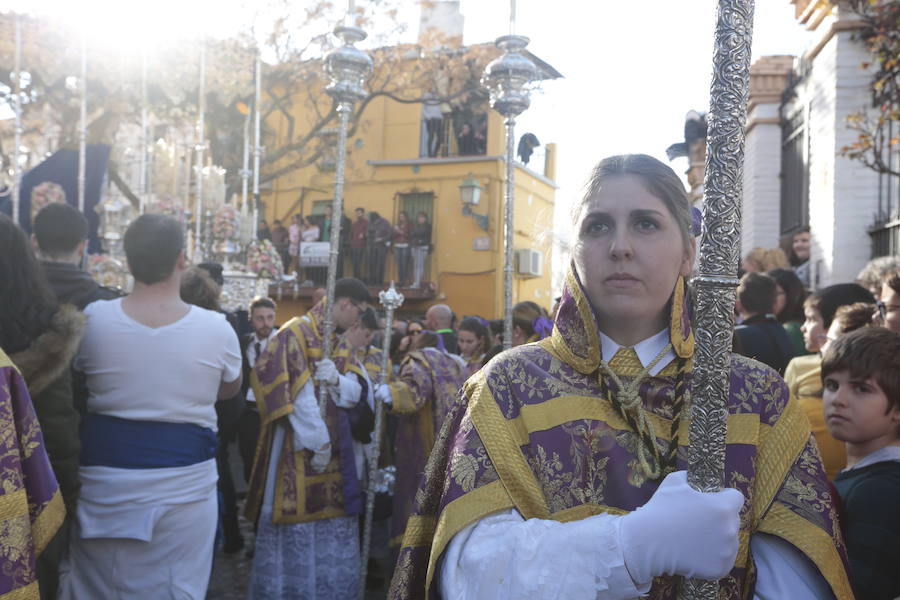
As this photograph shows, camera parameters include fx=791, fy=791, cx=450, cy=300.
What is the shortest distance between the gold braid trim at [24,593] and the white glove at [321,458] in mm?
2386

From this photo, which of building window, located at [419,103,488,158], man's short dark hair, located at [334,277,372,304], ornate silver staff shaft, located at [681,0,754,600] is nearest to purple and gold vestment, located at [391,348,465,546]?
man's short dark hair, located at [334,277,372,304]

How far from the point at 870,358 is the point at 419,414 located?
327 centimetres

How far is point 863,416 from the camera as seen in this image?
2398 mm

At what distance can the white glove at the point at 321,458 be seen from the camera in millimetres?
4504

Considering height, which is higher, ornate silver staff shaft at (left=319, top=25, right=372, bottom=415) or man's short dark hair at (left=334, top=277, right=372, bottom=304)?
ornate silver staff shaft at (left=319, top=25, right=372, bottom=415)

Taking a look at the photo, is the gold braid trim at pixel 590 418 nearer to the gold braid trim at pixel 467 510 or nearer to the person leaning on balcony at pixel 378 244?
the gold braid trim at pixel 467 510

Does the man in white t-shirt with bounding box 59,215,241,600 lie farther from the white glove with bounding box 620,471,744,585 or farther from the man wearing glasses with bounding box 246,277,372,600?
the white glove with bounding box 620,471,744,585

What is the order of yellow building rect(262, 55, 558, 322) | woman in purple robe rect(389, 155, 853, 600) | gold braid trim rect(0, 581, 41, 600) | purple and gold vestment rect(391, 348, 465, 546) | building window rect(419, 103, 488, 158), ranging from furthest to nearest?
1. building window rect(419, 103, 488, 158)
2. yellow building rect(262, 55, 558, 322)
3. purple and gold vestment rect(391, 348, 465, 546)
4. gold braid trim rect(0, 581, 41, 600)
5. woman in purple robe rect(389, 155, 853, 600)

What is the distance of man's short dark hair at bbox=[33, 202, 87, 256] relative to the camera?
3.51 m

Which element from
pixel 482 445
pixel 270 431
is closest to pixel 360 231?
pixel 270 431

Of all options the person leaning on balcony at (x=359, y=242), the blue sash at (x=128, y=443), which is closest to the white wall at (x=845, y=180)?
the blue sash at (x=128, y=443)

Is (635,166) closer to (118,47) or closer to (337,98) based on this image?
(337,98)

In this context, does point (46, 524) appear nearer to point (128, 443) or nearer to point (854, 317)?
point (128, 443)

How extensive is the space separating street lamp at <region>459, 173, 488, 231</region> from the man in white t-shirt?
55.9ft
